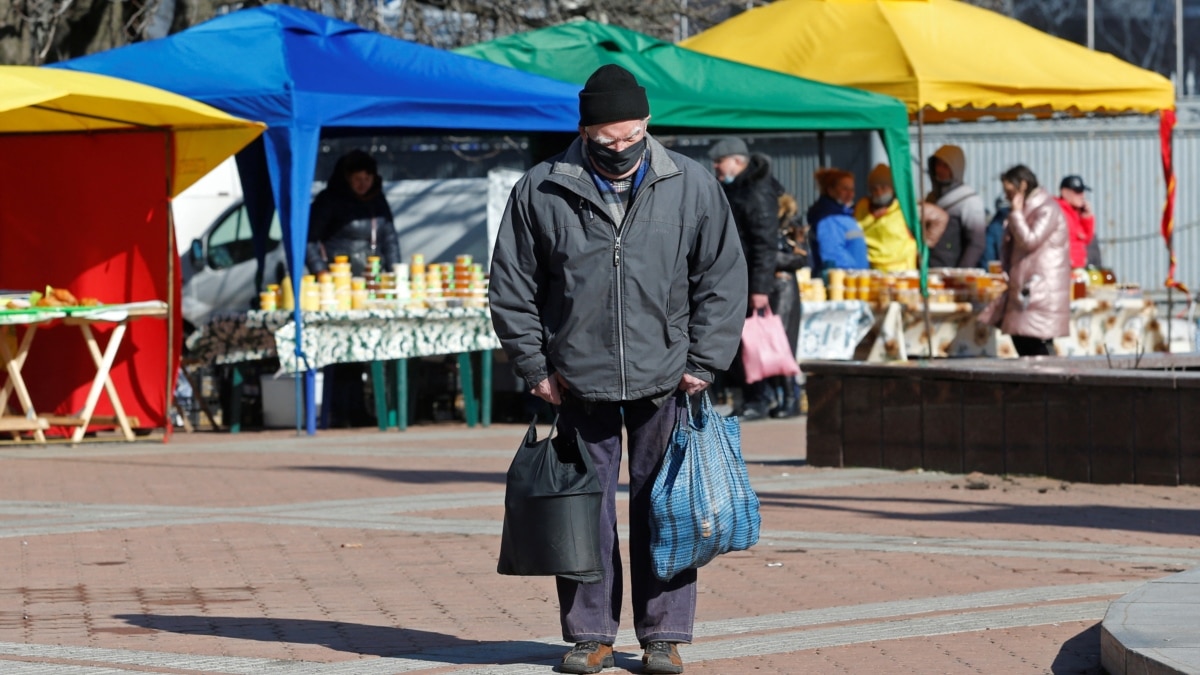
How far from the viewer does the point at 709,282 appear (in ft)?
19.8

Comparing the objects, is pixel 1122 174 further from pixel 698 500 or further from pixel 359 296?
pixel 698 500

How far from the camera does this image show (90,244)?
14562 mm

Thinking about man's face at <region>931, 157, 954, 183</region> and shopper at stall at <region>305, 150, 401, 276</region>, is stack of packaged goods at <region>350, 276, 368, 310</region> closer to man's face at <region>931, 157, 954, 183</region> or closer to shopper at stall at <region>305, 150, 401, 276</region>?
shopper at stall at <region>305, 150, 401, 276</region>

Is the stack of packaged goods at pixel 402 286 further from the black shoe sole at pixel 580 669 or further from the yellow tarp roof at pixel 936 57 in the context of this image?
the black shoe sole at pixel 580 669

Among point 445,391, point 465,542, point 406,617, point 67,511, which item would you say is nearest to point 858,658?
point 406,617

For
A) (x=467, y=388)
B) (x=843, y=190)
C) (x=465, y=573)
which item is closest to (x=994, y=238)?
(x=843, y=190)

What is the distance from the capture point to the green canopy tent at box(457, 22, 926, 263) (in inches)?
653

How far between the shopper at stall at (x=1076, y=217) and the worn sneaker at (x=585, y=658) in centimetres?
1399

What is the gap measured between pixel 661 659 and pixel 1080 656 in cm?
131

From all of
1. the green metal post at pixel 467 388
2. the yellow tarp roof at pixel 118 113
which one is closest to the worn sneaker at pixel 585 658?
the yellow tarp roof at pixel 118 113

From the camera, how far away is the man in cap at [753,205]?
1476 centimetres

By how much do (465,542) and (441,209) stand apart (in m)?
9.83

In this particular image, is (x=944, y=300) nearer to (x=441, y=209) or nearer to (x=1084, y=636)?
(x=441, y=209)

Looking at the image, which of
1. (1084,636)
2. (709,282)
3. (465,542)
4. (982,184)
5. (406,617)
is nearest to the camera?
(709,282)
